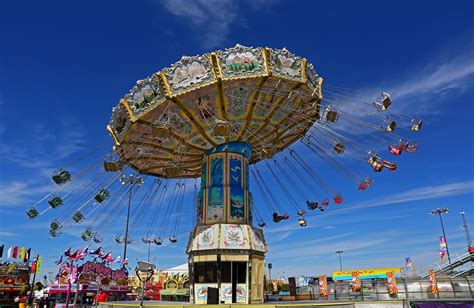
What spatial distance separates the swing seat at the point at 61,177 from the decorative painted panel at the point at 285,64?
11640 millimetres

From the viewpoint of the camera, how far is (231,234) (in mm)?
18969

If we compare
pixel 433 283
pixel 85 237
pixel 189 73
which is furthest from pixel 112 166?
pixel 433 283

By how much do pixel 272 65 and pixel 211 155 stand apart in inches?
265

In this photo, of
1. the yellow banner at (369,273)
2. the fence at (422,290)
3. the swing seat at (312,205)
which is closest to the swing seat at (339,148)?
the swing seat at (312,205)

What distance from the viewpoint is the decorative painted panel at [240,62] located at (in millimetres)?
16875

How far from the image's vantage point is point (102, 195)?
806 inches

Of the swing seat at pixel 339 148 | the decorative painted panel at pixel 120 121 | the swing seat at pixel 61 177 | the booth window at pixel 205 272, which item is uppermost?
the decorative painted panel at pixel 120 121

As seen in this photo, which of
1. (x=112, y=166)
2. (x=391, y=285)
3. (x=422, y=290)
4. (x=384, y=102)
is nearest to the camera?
(x=384, y=102)

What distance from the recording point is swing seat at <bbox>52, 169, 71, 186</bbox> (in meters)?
18.9

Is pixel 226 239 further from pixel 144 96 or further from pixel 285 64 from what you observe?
pixel 285 64

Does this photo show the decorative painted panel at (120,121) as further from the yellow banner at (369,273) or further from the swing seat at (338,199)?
the yellow banner at (369,273)

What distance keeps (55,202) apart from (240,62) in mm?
12189

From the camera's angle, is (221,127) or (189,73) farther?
(189,73)

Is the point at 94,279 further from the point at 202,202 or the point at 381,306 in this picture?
the point at 381,306
